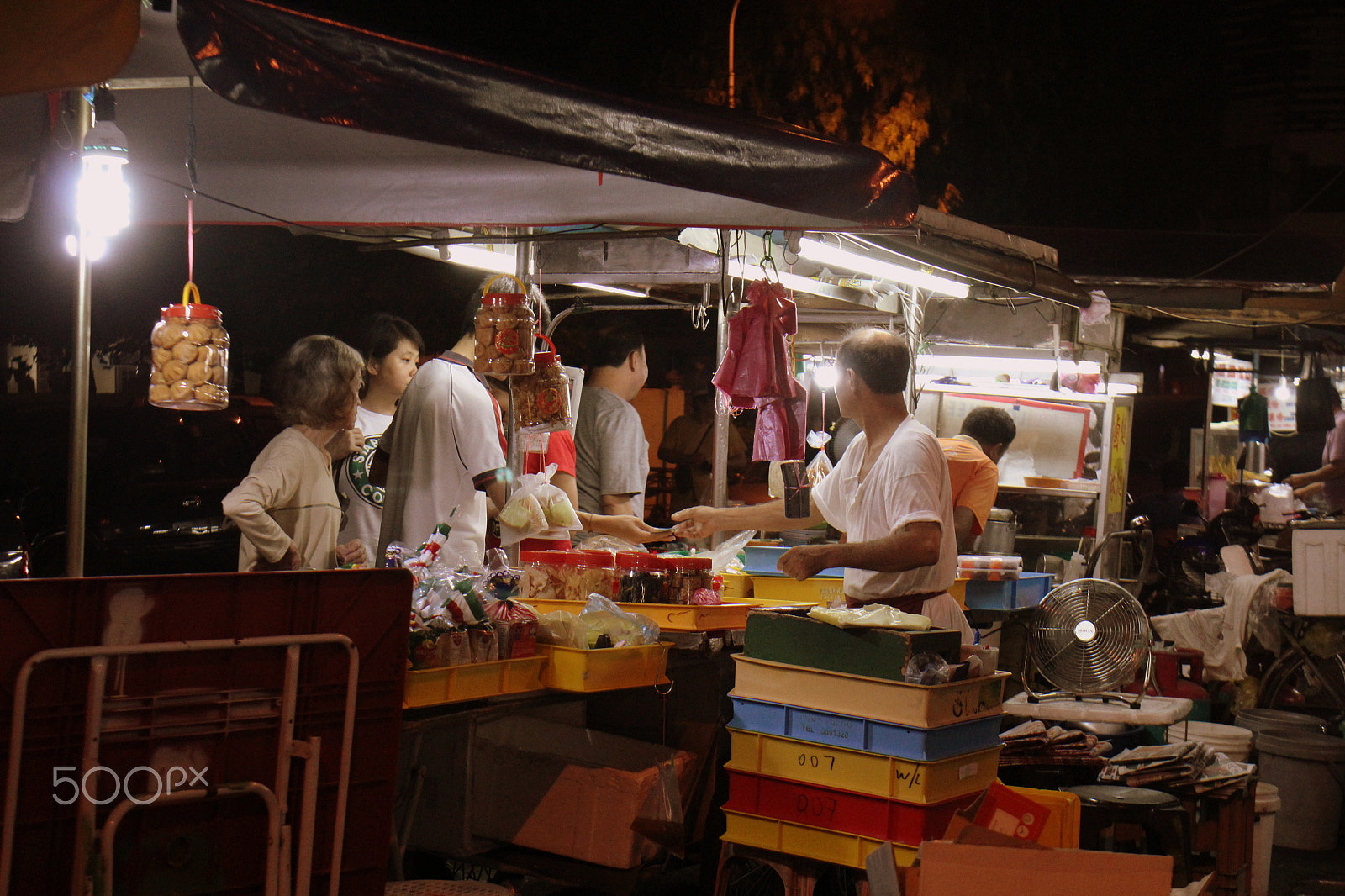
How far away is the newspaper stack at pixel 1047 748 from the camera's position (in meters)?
4.61

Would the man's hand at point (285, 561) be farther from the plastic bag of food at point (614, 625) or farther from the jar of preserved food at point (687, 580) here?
the jar of preserved food at point (687, 580)

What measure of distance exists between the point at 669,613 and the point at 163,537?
19.0 ft

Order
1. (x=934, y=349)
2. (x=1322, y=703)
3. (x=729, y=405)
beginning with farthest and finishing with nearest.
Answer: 1. (x=934, y=349)
2. (x=1322, y=703)
3. (x=729, y=405)

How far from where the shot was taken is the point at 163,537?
8.75m

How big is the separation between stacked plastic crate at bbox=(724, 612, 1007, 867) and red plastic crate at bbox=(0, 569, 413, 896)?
5.18ft

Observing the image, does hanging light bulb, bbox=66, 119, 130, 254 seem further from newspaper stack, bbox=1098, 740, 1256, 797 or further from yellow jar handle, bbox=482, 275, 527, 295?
newspaper stack, bbox=1098, 740, 1256, 797

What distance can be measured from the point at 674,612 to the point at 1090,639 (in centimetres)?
226

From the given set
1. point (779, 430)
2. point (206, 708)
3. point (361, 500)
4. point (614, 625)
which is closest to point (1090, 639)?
point (779, 430)

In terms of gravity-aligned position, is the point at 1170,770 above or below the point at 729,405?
below

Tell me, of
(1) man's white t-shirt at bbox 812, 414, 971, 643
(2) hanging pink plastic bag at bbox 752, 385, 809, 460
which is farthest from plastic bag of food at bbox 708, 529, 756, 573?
(1) man's white t-shirt at bbox 812, 414, 971, 643

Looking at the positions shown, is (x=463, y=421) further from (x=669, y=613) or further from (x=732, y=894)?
(x=732, y=894)

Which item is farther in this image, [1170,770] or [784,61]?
[784,61]

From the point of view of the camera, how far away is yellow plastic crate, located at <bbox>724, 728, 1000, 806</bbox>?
346 centimetres

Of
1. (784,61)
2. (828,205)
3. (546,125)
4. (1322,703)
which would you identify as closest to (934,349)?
(1322,703)
